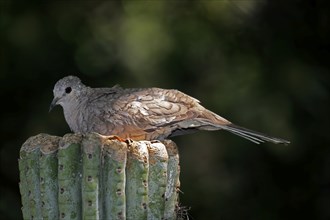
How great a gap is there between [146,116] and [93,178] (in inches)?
38.3

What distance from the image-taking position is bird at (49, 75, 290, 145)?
16.0 feet

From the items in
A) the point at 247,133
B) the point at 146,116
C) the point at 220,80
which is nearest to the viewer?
the point at 146,116

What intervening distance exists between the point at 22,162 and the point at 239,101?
3210mm

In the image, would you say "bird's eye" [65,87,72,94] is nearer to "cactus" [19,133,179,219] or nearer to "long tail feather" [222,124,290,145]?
"long tail feather" [222,124,290,145]

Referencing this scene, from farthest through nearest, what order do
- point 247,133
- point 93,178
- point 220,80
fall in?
1. point 220,80
2. point 247,133
3. point 93,178

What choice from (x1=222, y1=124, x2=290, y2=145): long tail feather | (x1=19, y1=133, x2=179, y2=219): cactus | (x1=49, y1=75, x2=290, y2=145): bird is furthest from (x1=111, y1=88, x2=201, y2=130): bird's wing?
(x1=19, y1=133, x2=179, y2=219): cactus

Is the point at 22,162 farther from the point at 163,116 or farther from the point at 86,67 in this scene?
the point at 86,67

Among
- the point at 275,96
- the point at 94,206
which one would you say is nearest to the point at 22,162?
the point at 94,206

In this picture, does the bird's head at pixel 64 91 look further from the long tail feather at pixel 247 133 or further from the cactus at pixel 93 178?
the cactus at pixel 93 178

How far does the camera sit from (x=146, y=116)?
16.1 ft

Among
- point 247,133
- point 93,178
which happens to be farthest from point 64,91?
point 93,178

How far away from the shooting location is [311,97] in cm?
718

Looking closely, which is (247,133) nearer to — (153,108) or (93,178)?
(153,108)

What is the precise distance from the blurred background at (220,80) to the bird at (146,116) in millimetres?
1866
